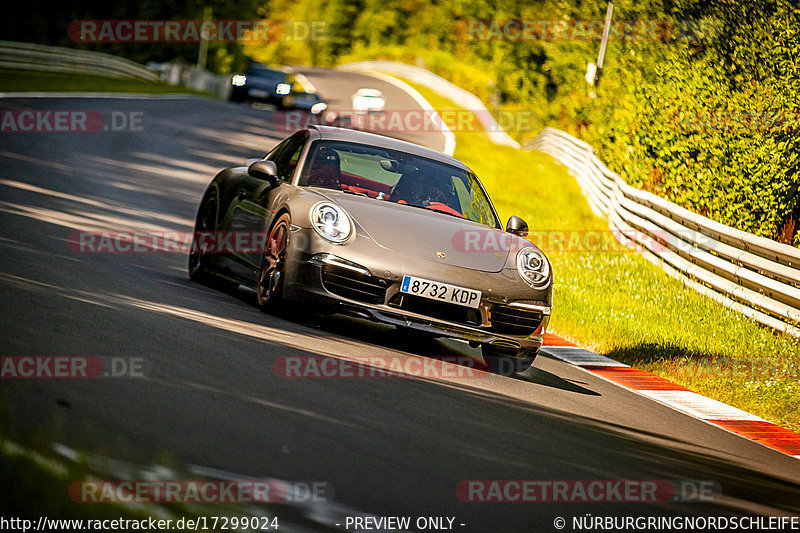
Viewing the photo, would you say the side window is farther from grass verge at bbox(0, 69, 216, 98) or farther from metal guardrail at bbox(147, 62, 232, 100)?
metal guardrail at bbox(147, 62, 232, 100)

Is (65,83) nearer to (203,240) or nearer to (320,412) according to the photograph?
(203,240)

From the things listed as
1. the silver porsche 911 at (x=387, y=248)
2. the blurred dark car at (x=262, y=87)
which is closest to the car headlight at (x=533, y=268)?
the silver porsche 911 at (x=387, y=248)

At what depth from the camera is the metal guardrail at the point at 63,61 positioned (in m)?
35.4

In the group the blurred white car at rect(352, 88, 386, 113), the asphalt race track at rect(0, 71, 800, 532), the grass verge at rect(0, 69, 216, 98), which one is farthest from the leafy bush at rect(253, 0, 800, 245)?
the grass verge at rect(0, 69, 216, 98)

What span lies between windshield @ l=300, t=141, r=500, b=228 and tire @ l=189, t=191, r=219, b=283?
4.39 feet

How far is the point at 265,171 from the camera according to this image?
330 inches

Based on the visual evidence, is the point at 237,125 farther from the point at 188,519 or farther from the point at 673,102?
the point at 188,519

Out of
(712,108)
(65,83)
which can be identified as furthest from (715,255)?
(65,83)

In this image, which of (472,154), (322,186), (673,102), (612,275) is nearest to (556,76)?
(472,154)

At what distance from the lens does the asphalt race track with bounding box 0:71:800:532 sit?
4.39m

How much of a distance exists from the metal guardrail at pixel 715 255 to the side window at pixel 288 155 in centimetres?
497

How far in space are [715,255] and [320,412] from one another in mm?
9057

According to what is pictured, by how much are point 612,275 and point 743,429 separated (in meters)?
6.53

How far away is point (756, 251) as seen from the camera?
11836 mm
